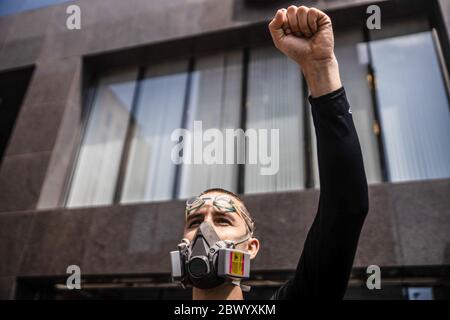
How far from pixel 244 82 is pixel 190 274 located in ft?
21.0

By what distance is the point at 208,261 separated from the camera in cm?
214

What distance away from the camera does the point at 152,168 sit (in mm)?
7777

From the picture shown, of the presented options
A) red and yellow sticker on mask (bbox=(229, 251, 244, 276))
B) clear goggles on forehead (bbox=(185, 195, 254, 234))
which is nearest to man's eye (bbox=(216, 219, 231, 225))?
clear goggles on forehead (bbox=(185, 195, 254, 234))

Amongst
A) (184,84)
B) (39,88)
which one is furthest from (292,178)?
(39,88)

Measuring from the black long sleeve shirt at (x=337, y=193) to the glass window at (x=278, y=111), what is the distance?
508 centimetres

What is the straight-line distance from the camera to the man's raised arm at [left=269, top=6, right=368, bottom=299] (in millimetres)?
1604

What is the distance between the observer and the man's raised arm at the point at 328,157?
1.60 m

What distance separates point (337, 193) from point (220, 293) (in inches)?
39.1

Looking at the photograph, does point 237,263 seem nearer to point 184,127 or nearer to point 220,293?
point 220,293

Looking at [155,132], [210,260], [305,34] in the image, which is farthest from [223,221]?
[155,132]

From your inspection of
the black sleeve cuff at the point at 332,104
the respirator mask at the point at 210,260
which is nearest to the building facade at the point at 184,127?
the respirator mask at the point at 210,260

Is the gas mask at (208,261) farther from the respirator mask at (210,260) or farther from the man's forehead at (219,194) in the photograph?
the man's forehead at (219,194)

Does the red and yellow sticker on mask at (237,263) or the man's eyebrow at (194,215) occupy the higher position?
the man's eyebrow at (194,215)
